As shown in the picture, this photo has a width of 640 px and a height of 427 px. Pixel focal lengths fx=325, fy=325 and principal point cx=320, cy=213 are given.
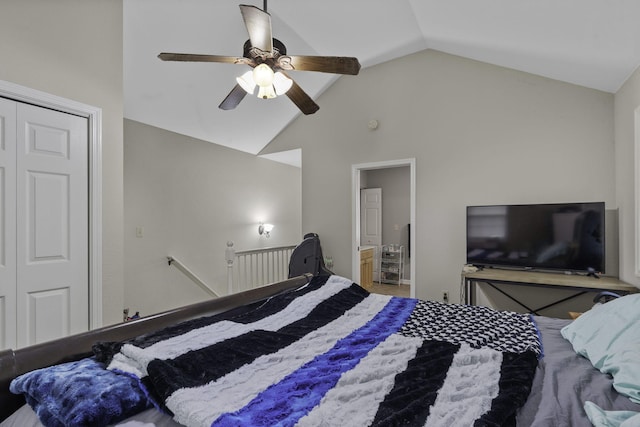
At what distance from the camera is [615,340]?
4.05 ft

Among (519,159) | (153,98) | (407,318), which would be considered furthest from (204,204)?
(519,159)

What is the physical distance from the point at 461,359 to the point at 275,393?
0.72 metres

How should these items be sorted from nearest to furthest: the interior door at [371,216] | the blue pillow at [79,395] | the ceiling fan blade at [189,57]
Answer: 1. the blue pillow at [79,395]
2. the ceiling fan blade at [189,57]
3. the interior door at [371,216]

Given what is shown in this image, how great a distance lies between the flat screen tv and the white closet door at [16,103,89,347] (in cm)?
345

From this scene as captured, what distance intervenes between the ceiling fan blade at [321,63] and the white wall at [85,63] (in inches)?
53.9

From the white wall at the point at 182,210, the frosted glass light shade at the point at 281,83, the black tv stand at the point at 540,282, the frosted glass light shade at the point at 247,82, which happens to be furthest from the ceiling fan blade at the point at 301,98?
the white wall at the point at 182,210

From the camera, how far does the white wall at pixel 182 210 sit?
3732 millimetres

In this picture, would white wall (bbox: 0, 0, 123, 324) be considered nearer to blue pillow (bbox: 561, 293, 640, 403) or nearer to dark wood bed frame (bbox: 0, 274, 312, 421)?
dark wood bed frame (bbox: 0, 274, 312, 421)

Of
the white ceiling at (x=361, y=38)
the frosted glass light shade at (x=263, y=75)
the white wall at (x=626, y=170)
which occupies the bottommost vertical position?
the white wall at (x=626, y=170)

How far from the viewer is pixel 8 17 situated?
1885 mm

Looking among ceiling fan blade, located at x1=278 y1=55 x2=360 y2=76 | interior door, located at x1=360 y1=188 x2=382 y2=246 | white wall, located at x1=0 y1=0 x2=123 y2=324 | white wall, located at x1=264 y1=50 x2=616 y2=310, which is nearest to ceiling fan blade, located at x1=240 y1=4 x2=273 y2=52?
ceiling fan blade, located at x1=278 y1=55 x2=360 y2=76

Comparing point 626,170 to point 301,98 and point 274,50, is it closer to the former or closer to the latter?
point 301,98

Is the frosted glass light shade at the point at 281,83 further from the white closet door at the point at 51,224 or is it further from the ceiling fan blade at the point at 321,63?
the white closet door at the point at 51,224

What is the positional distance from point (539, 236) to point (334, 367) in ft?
9.08
